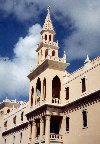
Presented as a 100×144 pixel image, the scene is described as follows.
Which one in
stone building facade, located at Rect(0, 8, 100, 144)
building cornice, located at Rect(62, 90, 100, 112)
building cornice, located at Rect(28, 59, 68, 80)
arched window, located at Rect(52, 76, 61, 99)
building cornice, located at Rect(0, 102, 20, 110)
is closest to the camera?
building cornice, located at Rect(62, 90, 100, 112)

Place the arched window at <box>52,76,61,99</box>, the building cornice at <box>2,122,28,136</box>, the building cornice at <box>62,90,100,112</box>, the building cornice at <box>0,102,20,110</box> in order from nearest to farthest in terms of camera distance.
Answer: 1. the building cornice at <box>62,90,100,112</box>
2. the arched window at <box>52,76,61,99</box>
3. the building cornice at <box>2,122,28,136</box>
4. the building cornice at <box>0,102,20,110</box>

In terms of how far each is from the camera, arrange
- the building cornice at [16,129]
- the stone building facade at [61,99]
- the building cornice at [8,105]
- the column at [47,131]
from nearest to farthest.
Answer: the stone building facade at [61,99]
the column at [47,131]
the building cornice at [16,129]
the building cornice at [8,105]

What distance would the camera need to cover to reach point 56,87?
→ 3691 centimetres

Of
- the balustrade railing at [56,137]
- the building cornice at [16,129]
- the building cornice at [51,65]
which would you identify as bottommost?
the balustrade railing at [56,137]

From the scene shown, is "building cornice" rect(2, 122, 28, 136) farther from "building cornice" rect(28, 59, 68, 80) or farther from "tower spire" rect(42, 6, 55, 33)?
"tower spire" rect(42, 6, 55, 33)

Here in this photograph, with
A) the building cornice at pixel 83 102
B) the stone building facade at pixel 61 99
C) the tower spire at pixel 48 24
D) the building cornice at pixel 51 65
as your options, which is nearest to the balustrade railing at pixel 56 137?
the stone building facade at pixel 61 99

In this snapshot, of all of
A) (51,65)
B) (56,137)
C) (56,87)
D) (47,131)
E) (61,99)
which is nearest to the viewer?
(47,131)

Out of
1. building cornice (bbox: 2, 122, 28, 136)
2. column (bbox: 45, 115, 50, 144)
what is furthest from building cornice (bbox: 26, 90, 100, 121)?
building cornice (bbox: 2, 122, 28, 136)

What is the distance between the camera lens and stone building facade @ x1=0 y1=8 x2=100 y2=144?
2905cm

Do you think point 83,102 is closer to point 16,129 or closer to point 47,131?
point 47,131

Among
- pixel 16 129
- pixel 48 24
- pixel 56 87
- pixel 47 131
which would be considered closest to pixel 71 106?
pixel 47 131

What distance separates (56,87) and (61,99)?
2.34 meters

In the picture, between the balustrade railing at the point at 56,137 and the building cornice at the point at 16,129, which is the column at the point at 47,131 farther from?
the building cornice at the point at 16,129

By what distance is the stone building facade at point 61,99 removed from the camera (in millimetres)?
29047
